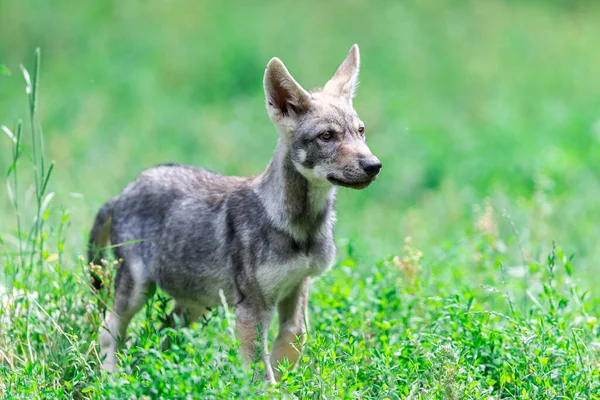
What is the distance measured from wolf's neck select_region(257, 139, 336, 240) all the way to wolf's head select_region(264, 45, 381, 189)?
0.08 m

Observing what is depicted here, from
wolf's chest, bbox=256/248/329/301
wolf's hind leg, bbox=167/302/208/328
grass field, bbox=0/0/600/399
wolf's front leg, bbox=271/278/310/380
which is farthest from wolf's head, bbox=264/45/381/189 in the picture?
wolf's hind leg, bbox=167/302/208/328

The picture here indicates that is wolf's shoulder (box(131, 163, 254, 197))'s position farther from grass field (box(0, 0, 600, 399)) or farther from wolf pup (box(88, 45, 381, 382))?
grass field (box(0, 0, 600, 399))

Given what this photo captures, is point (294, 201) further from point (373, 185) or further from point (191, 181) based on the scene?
point (373, 185)

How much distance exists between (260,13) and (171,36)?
1.66 metres

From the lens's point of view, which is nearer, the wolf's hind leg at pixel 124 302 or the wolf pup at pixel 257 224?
the wolf pup at pixel 257 224

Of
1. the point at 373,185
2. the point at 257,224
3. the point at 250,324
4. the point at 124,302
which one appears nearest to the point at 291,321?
the point at 250,324

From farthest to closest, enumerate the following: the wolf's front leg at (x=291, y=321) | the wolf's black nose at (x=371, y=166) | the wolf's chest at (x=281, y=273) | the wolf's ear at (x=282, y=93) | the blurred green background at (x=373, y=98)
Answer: the blurred green background at (x=373, y=98)
the wolf's front leg at (x=291, y=321)
the wolf's ear at (x=282, y=93)
the wolf's chest at (x=281, y=273)
the wolf's black nose at (x=371, y=166)

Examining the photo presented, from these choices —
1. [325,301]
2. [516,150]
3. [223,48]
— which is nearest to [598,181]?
[516,150]

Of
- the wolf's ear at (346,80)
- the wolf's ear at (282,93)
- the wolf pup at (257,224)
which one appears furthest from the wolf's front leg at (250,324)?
the wolf's ear at (346,80)

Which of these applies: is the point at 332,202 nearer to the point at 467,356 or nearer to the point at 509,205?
the point at 467,356

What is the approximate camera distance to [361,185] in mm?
5453

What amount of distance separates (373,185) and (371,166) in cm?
590

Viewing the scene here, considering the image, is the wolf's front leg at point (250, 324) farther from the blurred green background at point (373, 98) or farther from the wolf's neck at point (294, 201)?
the blurred green background at point (373, 98)

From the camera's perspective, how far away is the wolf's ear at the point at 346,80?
602cm
